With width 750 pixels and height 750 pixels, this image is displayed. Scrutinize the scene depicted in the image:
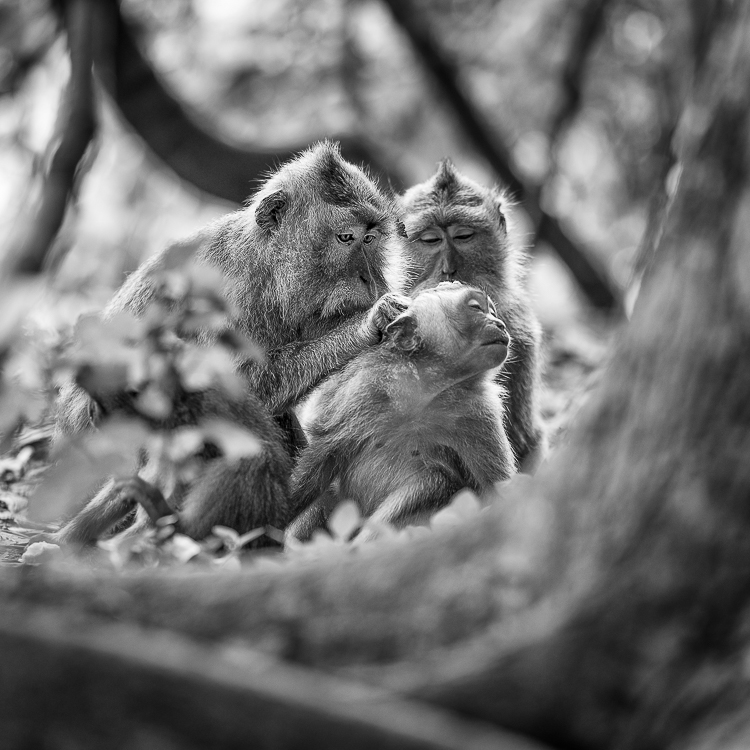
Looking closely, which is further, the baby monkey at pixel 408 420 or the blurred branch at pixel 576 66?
the blurred branch at pixel 576 66

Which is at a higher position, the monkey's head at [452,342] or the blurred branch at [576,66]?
the monkey's head at [452,342]

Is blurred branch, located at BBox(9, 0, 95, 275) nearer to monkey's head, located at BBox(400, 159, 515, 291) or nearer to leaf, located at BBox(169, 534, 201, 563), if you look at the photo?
monkey's head, located at BBox(400, 159, 515, 291)

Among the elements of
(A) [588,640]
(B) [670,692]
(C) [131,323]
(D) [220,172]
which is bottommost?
(D) [220,172]

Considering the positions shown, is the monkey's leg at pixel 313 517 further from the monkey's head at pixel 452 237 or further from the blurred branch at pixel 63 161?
the blurred branch at pixel 63 161

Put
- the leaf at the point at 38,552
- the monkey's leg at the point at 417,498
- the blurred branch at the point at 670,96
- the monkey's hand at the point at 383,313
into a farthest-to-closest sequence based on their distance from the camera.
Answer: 1. the blurred branch at the point at 670,96
2. the monkey's hand at the point at 383,313
3. the monkey's leg at the point at 417,498
4. the leaf at the point at 38,552

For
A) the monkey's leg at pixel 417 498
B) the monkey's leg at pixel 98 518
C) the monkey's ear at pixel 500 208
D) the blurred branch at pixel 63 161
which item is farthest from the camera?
the monkey's ear at pixel 500 208

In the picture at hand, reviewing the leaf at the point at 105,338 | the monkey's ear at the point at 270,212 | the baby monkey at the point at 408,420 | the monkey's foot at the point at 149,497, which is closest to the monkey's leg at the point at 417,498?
the baby monkey at the point at 408,420

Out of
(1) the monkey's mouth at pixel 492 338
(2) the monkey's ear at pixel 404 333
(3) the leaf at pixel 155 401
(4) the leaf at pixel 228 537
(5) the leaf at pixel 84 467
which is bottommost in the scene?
(1) the monkey's mouth at pixel 492 338

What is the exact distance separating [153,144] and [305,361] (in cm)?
502

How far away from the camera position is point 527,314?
620 centimetres

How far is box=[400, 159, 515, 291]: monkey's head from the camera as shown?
6.18 meters

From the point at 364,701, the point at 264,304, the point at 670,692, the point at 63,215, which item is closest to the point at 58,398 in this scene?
the point at 264,304

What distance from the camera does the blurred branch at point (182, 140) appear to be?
8.94 meters

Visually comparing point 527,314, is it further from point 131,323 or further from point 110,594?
point 110,594
